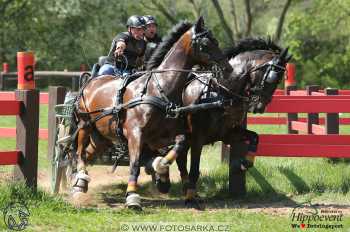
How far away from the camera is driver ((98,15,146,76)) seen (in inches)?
389

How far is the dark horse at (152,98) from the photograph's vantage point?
8.67m

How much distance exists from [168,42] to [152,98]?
Answer: 3.38ft

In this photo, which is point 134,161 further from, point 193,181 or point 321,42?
point 321,42

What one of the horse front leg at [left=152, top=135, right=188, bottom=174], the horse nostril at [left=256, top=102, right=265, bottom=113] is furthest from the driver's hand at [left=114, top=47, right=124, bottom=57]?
the horse nostril at [left=256, top=102, right=265, bottom=113]

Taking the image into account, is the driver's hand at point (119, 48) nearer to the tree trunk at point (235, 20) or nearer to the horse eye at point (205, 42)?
the horse eye at point (205, 42)

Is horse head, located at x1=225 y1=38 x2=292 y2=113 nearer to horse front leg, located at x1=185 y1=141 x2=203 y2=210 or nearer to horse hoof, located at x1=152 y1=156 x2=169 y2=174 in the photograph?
horse front leg, located at x1=185 y1=141 x2=203 y2=210

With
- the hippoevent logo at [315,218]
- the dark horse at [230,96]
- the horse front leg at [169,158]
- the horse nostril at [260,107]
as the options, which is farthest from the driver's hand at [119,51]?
the hippoevent logo at [315,218]

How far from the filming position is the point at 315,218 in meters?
7.91

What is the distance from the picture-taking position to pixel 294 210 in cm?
855

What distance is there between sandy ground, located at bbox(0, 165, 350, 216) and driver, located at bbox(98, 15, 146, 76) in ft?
5.80

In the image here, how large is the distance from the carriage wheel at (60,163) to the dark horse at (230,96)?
77.3 inches

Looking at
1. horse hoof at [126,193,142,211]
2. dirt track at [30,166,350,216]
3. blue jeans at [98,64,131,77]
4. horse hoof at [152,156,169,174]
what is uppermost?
blue jeans at [98,64,131,77]

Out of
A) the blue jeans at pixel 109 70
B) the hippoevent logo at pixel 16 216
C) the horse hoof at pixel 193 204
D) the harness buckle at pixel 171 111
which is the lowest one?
the horse hoof at pixel 193 204

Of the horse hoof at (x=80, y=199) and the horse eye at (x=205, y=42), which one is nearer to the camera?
the horse eye at (x=205, y=42)
